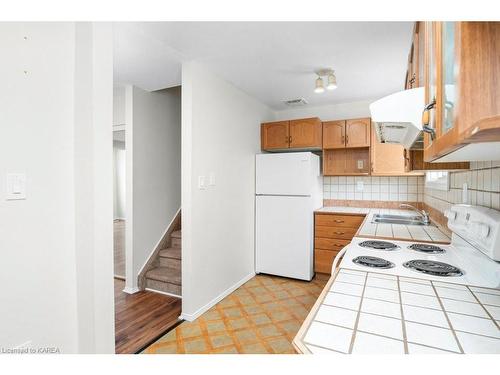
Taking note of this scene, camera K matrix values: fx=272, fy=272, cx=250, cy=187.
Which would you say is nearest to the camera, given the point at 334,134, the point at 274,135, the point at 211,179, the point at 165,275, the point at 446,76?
the point at 446,76

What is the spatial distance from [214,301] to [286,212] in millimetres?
1332

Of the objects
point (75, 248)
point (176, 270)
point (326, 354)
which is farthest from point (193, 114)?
point (326, 354)

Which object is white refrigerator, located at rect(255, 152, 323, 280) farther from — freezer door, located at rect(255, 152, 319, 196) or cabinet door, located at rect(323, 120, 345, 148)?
cabinet door, located at rect(323, 120, 345, 148)

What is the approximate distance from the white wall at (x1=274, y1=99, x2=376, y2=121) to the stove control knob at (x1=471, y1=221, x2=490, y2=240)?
270cm

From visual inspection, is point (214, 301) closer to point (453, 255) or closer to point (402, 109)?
point (453, 255)

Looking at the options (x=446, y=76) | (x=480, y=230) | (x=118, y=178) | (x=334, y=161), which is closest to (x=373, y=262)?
(x=480, y=230)

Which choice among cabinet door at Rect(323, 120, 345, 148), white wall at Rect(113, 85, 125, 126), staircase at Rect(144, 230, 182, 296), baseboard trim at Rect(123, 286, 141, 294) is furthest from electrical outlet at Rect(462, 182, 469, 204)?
white wall at Rect(113, 85, 125, 126)

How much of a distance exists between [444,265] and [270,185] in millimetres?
2332

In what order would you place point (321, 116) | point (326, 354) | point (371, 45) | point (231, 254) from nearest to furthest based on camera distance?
1. point (326, 354)
2. point (371, 45)
3. point (231, 254)
4. point (321, 116)

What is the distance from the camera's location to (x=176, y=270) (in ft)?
10.5

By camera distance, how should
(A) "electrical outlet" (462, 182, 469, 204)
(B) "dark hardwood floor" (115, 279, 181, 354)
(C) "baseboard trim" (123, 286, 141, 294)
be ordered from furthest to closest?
1. (C) "baseboard trim" (123, 286, 141, 294)
2. (B) "dark hardwood floor" (115, 279, 181, 354)
3. (A) "electrical outlet" (462, 182, 469, 204)

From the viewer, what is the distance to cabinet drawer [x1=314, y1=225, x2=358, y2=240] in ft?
10.7

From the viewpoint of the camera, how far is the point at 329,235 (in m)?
3.37
